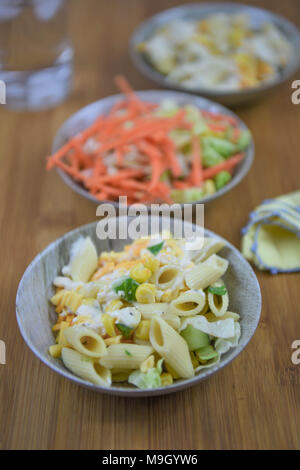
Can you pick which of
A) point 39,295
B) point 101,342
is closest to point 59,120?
point 39,295

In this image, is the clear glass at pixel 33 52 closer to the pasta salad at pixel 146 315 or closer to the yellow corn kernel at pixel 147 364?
the pasta salad at pixel 146 315

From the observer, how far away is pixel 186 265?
1192 mm

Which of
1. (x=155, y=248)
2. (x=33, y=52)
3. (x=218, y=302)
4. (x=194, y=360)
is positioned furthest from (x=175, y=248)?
(x=33, y=52)

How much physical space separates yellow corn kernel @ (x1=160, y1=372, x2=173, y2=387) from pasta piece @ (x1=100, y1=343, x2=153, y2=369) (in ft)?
0.15

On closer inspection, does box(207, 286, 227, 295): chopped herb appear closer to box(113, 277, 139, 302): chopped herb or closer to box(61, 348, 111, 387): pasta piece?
box(113, 277, 139, 302): chopped herb

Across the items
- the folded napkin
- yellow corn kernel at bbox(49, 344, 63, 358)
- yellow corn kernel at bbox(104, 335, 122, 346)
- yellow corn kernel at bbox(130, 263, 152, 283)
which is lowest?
yellow corn kernel at bbox(49, 344, 63, 358)

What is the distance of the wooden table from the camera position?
3.51 feet

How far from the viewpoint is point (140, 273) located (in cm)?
112

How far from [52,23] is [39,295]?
1191 millimetres

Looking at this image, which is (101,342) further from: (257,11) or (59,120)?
(257,11)

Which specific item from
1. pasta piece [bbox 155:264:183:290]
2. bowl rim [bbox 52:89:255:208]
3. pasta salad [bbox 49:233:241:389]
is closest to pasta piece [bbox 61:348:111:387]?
pasta salad [bbox 49:233:241:389]

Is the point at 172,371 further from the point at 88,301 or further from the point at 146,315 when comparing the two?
the point at 88,301

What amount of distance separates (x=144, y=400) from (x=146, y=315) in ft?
0.57
